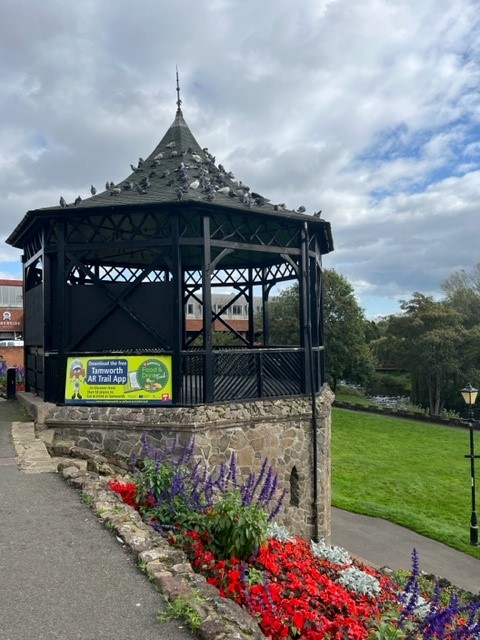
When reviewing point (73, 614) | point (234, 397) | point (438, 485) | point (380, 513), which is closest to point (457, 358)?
point (438, 485)

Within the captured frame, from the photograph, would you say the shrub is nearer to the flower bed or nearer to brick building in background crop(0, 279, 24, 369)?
the flower bed

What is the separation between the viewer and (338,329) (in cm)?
3597

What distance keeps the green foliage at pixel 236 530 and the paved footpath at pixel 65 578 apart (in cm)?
85

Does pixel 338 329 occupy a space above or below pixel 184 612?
above

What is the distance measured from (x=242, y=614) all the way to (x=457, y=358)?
31389 millimetres

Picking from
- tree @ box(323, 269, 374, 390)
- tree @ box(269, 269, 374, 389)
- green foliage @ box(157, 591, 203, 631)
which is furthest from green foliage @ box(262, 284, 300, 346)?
green foliage @ box(157, 591, 203, 631)

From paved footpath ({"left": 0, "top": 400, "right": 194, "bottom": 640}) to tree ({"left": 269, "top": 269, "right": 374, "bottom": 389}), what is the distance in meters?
30.4

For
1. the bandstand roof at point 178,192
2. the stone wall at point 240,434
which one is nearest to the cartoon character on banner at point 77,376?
the stone wall at point 240,434

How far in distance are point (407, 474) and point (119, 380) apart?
1479cm

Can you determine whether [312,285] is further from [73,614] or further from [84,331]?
[73,614]

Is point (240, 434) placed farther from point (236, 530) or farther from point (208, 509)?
point (236, 530)

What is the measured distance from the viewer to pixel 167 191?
9.05 meters

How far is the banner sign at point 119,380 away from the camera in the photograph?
8.32m

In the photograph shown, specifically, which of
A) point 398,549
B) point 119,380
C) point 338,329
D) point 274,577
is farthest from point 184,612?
point 338,329
